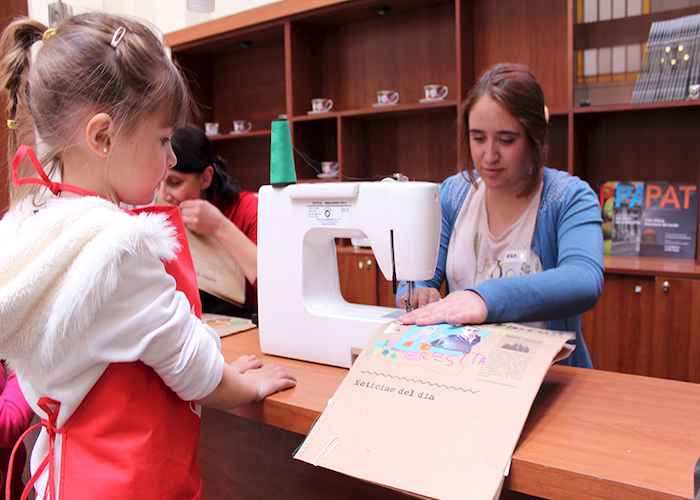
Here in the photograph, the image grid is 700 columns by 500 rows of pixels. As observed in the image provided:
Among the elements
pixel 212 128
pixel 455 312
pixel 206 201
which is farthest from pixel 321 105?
pixel 455 312

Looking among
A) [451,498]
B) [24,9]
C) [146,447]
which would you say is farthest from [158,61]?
[24,9]

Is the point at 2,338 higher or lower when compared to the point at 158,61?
lower

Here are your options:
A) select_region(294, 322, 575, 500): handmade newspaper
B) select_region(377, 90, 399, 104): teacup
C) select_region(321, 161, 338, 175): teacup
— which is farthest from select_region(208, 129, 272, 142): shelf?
select_region(294, 322, 575, 500): handmade newspaper

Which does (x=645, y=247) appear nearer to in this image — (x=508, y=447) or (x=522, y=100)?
(x=522, y=100)

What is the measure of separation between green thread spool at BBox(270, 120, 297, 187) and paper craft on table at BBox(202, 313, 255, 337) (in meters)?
0.43

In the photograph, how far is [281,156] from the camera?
3.56 ft

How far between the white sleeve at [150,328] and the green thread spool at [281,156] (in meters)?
0.45

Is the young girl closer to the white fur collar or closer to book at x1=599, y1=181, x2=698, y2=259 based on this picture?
the white fur collar

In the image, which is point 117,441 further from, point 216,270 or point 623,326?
point 623,326

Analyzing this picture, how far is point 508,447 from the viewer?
2.15 ft

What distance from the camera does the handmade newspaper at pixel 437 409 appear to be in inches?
25.4

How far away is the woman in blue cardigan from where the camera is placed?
1077 mm

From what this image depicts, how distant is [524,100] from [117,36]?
92 centimetres

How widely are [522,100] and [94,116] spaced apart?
96cm
